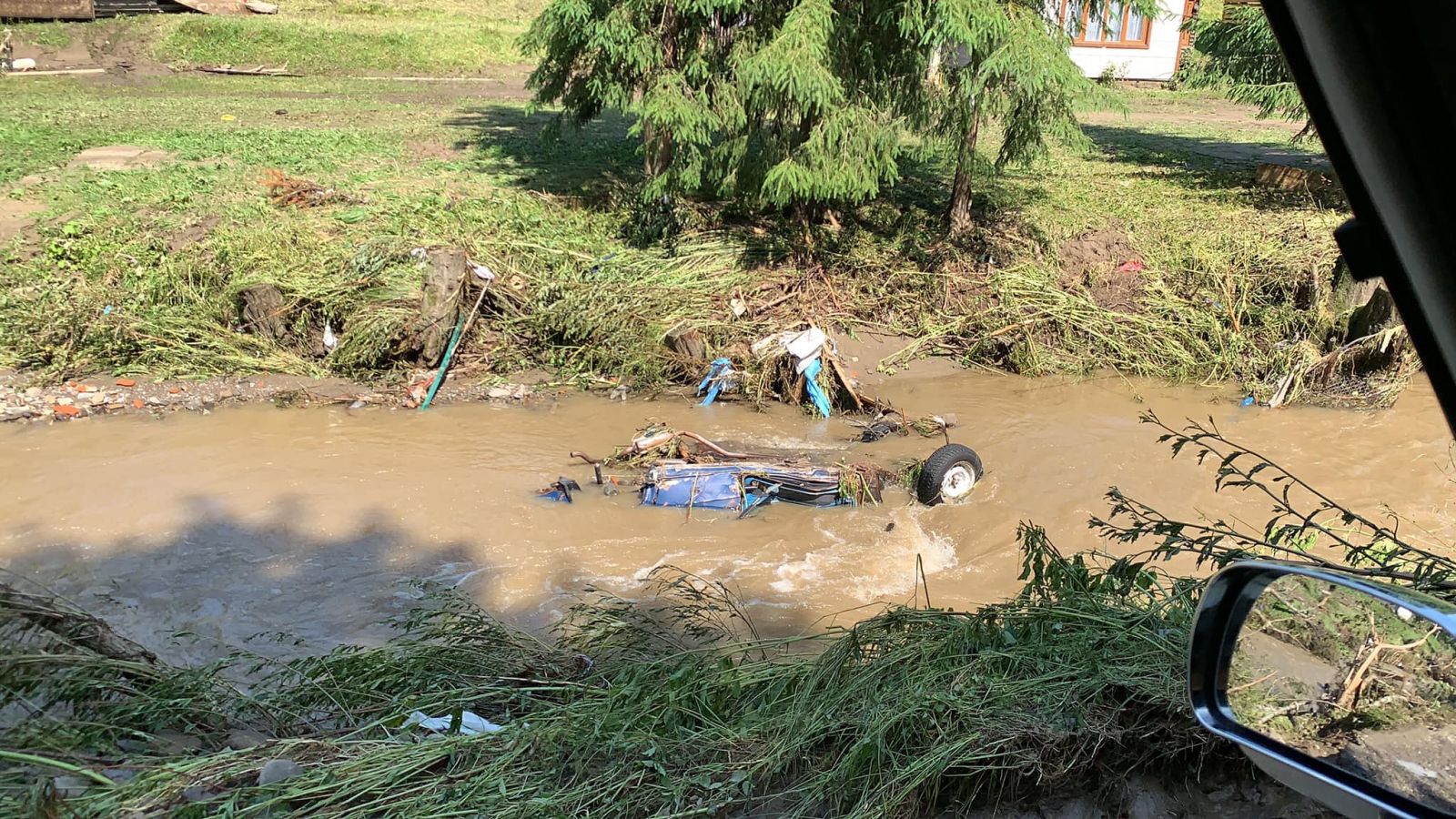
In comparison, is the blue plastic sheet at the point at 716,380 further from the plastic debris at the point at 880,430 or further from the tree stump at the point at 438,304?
the tree stump at the point at 438,304

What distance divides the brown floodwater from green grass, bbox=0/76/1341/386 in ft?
3.02

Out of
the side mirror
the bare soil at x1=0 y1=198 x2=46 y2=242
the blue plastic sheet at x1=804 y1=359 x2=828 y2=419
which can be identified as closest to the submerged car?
the blue plastic sheet at x1=804 y1=359 x2=828 y2=419

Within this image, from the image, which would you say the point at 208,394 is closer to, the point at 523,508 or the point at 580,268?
the point at 523,508

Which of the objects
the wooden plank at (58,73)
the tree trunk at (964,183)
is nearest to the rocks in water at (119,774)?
the tree trunk at (964,183)

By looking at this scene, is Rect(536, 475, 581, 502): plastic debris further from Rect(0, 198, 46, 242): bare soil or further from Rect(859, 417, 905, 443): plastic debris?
Rect(0, 198, 46, 242): bare soil

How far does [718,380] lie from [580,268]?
9.39 ft

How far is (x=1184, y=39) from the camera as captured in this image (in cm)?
2558

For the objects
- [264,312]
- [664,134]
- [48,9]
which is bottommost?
[264,312]

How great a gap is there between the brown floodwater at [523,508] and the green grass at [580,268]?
3.02ft

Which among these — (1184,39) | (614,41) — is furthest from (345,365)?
(1184,39)

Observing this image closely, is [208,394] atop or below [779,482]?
below

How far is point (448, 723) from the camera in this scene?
3818 millimetres

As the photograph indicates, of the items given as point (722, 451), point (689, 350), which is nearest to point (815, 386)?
point (689, 350)

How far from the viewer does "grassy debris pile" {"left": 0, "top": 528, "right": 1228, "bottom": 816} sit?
9.68 feet
